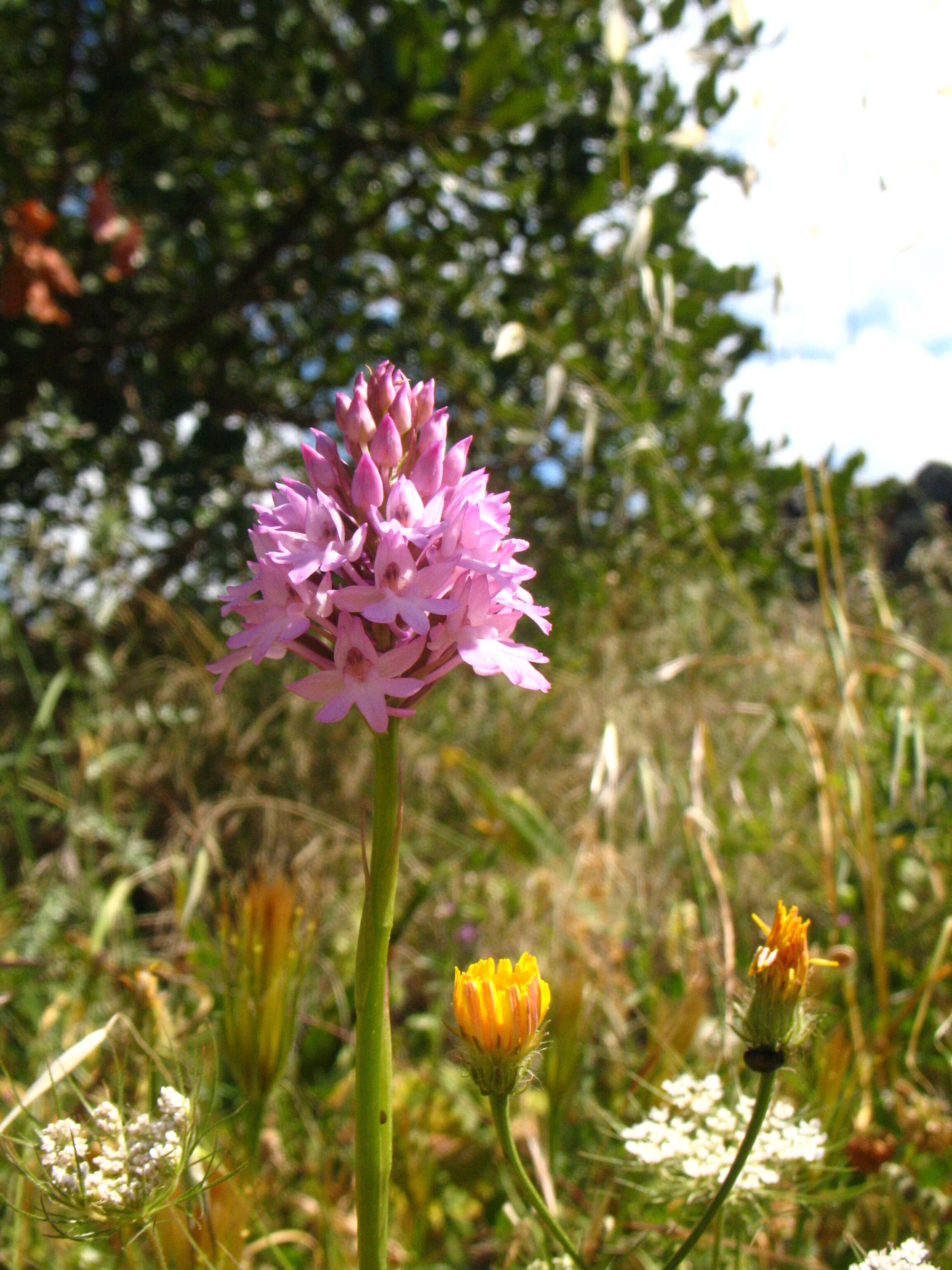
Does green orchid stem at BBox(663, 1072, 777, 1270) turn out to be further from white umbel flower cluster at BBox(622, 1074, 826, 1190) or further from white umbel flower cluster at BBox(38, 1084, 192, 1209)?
white umbel flower cluster at BBox(38, 1084, 192, 1209)

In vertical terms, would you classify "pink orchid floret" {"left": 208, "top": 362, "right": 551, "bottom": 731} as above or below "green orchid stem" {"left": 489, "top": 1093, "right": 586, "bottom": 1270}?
above

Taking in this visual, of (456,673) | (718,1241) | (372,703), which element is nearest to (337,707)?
(372,703)

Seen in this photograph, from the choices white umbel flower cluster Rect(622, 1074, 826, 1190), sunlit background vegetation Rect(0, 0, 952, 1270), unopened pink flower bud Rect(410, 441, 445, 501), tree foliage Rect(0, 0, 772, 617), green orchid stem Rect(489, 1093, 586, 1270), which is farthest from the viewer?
tree foliage Rect(0, 0, 772, 617)

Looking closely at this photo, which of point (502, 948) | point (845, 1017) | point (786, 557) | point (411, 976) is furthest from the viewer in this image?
point (786, 557)

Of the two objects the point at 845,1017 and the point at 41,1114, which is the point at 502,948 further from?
the point at 41,1114

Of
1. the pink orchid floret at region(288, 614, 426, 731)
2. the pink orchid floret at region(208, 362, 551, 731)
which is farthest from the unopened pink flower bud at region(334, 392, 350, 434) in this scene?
the pink orchid floret at region(288, 614, 426, 731)

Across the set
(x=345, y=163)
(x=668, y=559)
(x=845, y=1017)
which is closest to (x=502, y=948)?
(x=845, y=1017)

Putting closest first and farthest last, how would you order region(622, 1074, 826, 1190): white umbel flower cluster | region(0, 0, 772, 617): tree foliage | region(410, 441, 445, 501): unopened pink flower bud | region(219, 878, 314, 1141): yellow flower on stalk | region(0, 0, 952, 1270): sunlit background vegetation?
1. region(410, 441, 445, 501): unopened pink flower bud
2. region(622, 1074, 826, 1190): white umbel flower cluster
3. region(219, 878, 314, 1141): yellow flower on stalk
4. region(0, 0, 952, 1270): sunlit background vegetation
5. region(0, 0, 772, 617): tree foliage
